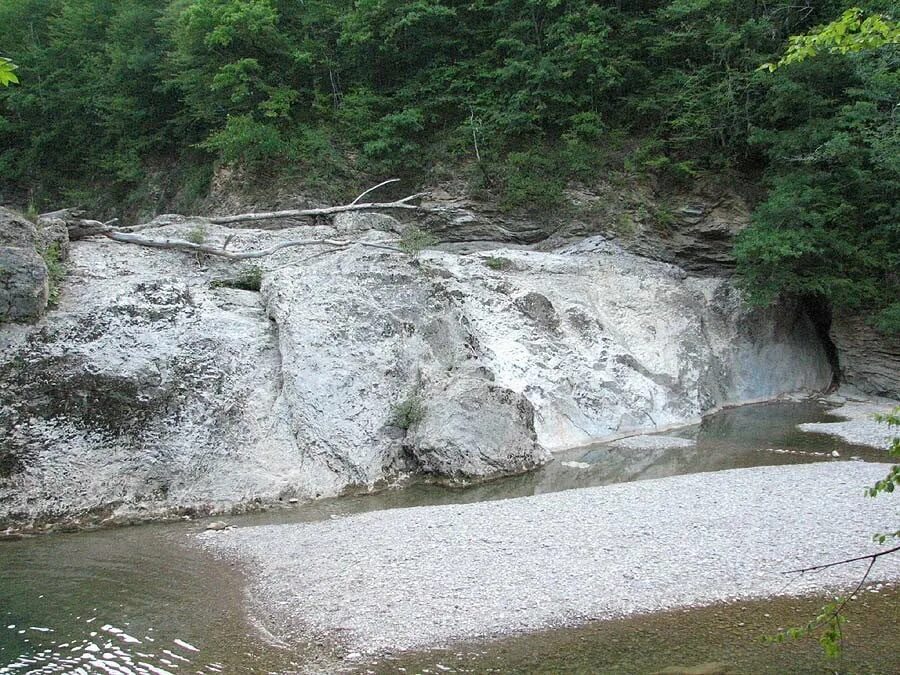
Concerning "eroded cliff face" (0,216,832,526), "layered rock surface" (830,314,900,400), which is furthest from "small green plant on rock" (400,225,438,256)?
"layered rock surface" (830,314,900,400)

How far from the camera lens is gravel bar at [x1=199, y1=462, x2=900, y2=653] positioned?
5.97 m

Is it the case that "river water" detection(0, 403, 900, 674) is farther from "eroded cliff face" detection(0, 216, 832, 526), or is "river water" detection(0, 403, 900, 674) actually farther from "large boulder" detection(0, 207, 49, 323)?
"large boulder" detection(0, 207, 49, 323)

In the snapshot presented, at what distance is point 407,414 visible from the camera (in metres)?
12.1

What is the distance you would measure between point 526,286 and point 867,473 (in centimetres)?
873

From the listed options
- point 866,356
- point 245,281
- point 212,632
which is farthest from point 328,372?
point 866,356

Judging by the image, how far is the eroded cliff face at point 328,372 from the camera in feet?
33.6

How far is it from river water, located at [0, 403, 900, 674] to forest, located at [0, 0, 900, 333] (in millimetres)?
12876

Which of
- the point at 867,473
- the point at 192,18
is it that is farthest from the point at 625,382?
the point at 192,18

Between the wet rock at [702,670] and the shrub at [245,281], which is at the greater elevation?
the shrub at [245,281]

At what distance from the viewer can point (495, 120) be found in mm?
20484

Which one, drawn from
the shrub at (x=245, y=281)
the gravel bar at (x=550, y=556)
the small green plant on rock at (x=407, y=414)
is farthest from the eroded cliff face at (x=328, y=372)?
the gravel bar at (x=550, y=556)

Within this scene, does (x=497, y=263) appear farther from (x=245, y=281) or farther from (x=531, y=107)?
(x=531, y=107)

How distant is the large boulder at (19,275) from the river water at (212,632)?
4.16 m

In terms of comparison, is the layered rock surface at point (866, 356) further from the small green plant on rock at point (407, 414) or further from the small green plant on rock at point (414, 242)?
the small green plant on rock at point (407, 414)
